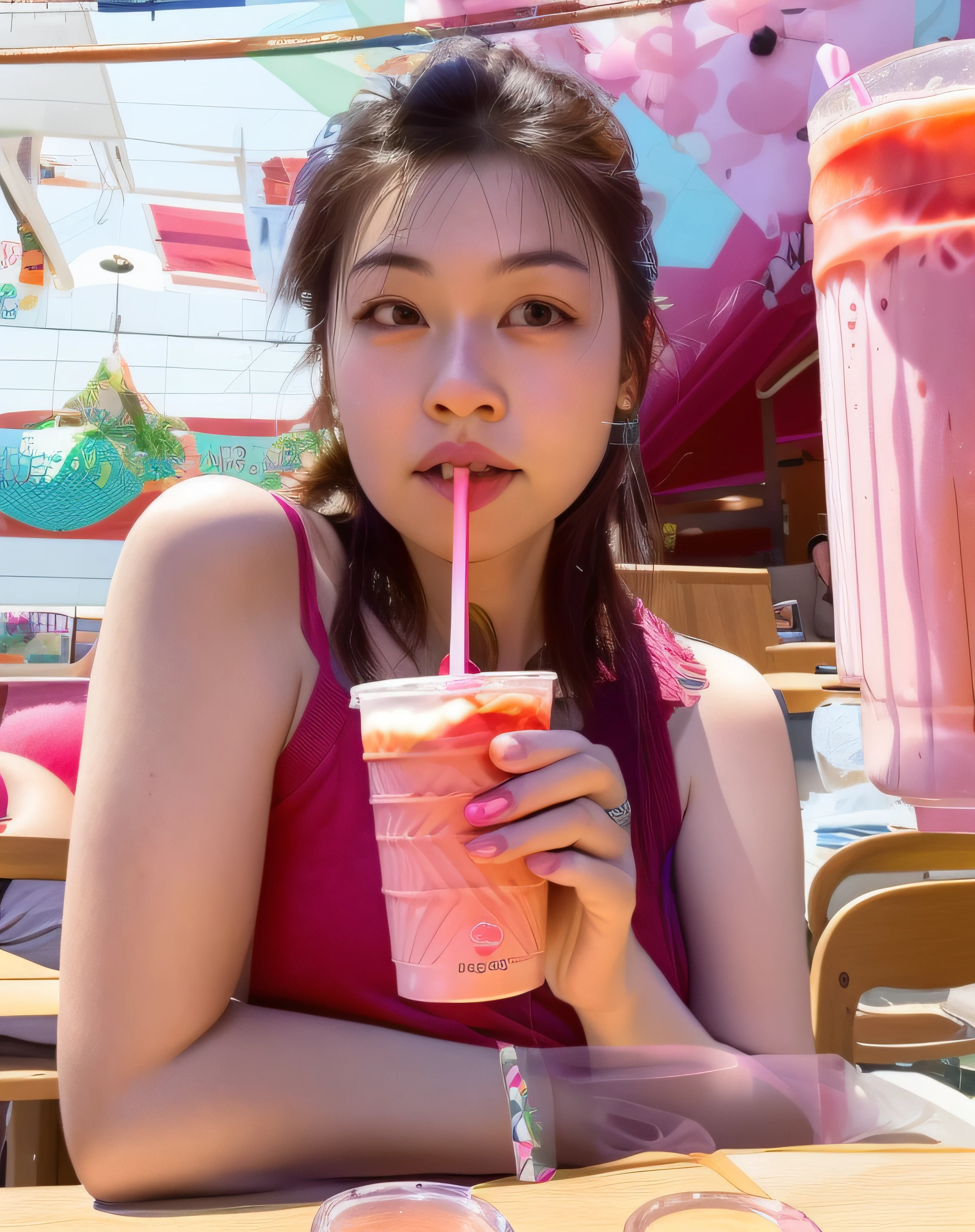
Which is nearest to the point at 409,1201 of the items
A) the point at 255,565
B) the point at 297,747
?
the point at 297,747

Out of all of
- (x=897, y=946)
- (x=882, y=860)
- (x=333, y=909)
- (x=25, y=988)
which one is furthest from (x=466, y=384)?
(x=25, y=988)

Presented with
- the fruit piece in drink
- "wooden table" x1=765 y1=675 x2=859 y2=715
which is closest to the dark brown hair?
the fruit piece in drink

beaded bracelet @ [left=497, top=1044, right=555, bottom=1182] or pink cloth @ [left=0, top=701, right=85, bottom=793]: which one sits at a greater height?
pink cloth @ [left=0, top=701, right=85, bottom=793]

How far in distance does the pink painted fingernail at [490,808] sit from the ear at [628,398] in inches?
25.1

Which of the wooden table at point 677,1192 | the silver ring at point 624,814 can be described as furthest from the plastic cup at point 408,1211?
the silver ring at point 624,814

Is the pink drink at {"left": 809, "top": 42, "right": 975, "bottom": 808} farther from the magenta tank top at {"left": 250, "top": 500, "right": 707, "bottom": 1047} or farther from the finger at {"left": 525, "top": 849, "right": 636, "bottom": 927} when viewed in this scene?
the magenta tank top at {"left": 250, "top": 500, "right": 707, "bottom": 1047}

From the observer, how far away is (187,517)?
3.00ft

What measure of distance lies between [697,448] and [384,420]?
0.74 metres

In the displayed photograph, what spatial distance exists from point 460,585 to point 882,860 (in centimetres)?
114

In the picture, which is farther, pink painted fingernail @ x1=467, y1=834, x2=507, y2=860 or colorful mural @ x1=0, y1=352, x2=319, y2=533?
colorful mural @ x1=0, y1=352, x2=319, y2=533

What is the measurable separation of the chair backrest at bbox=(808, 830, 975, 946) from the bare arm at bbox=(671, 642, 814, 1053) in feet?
1.49

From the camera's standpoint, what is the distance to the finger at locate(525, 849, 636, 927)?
63 centimetres

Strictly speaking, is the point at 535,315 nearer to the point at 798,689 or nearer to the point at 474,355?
the point at 474,355

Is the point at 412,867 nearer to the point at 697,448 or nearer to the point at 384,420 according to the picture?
the point at 384,420
